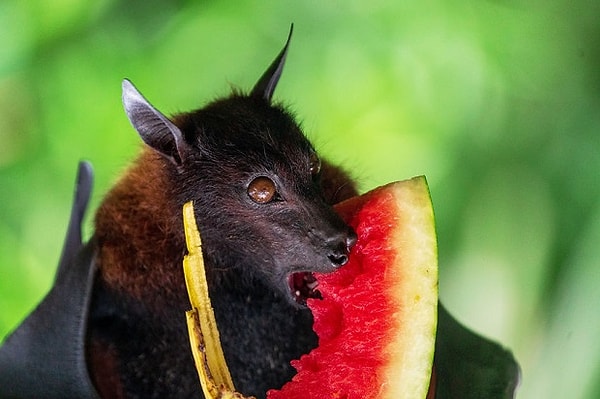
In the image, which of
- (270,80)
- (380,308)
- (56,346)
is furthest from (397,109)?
(56,346)

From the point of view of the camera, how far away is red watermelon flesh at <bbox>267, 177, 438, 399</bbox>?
0.92 metres

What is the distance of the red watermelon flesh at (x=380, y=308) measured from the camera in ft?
3.01

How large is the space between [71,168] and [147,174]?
0.76 metres

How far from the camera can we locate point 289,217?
976mm

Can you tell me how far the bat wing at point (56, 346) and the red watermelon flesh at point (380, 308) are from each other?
325 mm

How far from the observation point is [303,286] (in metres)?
1.08

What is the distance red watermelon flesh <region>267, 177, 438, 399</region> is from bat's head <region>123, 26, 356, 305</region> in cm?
7

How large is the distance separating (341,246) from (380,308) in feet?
0.39

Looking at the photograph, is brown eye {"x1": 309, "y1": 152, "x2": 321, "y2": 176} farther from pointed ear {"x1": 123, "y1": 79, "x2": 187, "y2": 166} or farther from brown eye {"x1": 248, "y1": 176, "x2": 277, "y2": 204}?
pointed ear {"x1": 123, "y1": 79, "x2": 187, "y2": 166}

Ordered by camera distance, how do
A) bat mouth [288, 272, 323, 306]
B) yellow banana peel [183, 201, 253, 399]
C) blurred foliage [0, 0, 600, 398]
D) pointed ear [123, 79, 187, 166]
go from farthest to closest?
1. blurred foliage [0, 0, 600, 398]
2. bat mouth [288, 272, 323, 306]
3. pointed ear [123, 79, 187, 166]
4. yellow banana peel [183, 201, 253, 399]

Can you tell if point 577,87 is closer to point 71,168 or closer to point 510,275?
point 510,275

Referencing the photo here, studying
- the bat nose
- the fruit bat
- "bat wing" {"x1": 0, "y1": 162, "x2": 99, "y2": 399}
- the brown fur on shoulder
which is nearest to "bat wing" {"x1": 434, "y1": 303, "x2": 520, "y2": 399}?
the fruit bat

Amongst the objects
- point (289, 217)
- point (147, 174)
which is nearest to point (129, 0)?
point (147, 174)

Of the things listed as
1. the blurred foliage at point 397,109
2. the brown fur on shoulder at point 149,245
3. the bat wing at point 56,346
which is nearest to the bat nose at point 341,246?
the brown fur on shoulder at point 149,245
